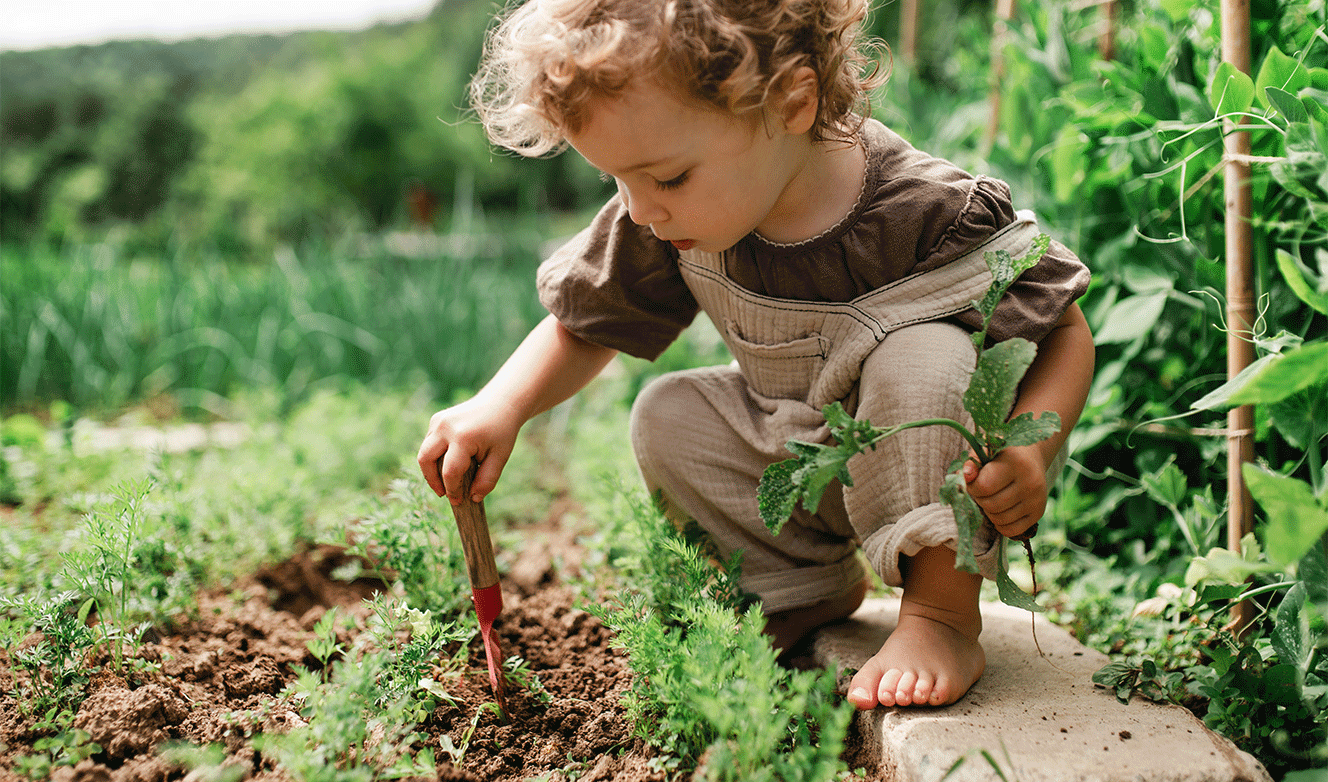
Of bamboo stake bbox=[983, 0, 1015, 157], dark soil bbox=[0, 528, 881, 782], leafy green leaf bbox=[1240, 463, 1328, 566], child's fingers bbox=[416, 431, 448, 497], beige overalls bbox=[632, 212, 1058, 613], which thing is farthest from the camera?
bamboo stake bbox=[983, 0, 1015, 157]

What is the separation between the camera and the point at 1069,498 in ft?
5.87

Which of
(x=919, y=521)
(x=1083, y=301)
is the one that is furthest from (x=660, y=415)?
(x=1083, y=301)

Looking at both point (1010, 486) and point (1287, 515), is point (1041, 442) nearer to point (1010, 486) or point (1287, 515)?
point (1010, 486)

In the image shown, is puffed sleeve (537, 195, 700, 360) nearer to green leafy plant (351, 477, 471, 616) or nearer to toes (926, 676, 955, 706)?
green leafy plant (351, 477, 471, 616)

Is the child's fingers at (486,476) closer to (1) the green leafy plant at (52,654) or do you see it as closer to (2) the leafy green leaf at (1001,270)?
→ (1) the green leafy plant at (52,654)

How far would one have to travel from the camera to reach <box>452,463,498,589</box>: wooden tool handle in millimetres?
1252

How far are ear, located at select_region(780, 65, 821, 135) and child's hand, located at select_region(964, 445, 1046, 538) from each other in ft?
Answer: 1.71

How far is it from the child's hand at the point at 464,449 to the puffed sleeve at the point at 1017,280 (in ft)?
2.27

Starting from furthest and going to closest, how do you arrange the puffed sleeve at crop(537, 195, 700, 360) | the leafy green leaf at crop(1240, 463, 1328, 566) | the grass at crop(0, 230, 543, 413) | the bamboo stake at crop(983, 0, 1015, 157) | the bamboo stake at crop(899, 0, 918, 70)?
the bamboo stake at crop(899, 0, 918, 70)
the grass at crop(0, 230, 543, 413)
the bamboo stake at crop(983, 0, 1015, 157)
the puffed sleeve at crop(537, 195, 700, 360)
the leafy green leaf at crop(1240, 463, 1328, 566)

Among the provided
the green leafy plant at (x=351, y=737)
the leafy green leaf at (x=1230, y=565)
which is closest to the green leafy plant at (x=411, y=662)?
the green leafy plant at (x=351, y=737)

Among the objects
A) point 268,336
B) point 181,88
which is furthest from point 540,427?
point 181,88

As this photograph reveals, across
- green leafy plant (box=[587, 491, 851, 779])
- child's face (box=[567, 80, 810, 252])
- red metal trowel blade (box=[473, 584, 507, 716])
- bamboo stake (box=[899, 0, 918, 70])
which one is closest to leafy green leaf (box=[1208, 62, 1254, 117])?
child's face (box=[567, 80, 810, 252])

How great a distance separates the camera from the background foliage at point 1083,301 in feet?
3.81

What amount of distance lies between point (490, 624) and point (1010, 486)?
75 cm
